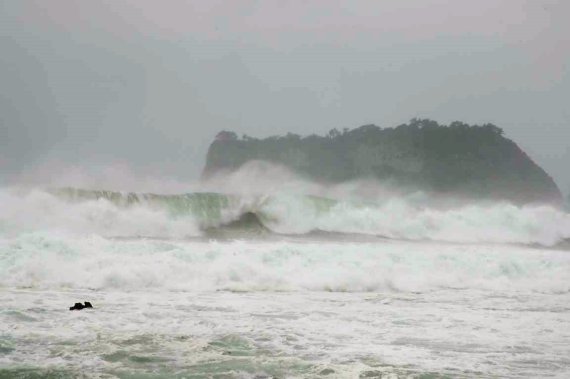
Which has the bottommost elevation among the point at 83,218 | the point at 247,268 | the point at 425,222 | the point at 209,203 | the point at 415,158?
the point at 247,268

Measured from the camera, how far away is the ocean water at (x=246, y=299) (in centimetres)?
627

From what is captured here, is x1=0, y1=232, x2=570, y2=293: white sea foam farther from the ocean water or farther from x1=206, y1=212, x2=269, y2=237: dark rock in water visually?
x1=206, y1=212, x2=269, y2=237: dark rock in water

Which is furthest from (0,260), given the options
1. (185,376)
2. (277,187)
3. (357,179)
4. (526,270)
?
(357,179)

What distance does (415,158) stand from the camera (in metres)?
67.2

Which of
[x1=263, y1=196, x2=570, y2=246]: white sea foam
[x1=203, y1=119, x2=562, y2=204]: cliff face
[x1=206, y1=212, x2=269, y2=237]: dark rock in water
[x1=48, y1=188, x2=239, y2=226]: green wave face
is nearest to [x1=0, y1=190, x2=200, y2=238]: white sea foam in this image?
[x1=48, y1=188, x2=239, y2=226]: green wave face

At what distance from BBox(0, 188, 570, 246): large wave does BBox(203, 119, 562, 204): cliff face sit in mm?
28533

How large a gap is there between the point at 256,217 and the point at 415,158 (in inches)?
1730

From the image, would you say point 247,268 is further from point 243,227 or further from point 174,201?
point 174,201

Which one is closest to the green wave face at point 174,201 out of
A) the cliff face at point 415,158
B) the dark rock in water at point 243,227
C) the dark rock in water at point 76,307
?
the dark rock in water at point 243,227

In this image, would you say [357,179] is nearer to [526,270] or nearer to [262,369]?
[526,270]

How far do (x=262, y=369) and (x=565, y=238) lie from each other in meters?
33.6

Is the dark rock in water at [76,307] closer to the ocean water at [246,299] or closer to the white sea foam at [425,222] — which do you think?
the ocean water at [246,299]

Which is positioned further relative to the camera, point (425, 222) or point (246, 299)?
point (425, 222)

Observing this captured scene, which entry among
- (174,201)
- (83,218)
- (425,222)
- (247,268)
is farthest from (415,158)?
(247,268)
